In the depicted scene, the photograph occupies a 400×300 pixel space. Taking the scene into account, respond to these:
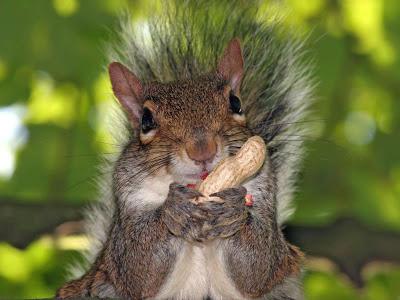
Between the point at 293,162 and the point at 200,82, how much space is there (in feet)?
2.37

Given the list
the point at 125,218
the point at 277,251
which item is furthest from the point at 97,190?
the point at 277,251

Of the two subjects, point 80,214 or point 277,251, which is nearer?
point 277,251

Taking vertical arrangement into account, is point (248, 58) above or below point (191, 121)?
Answer: above

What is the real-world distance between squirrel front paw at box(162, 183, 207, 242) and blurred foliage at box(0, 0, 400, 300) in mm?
1311

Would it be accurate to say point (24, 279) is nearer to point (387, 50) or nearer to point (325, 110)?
point (325, 110)

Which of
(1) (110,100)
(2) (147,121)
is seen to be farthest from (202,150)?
(1) (110,100)

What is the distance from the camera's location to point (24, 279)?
16.3 ft

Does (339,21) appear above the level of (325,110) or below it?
above

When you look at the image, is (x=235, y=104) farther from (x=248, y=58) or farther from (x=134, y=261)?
(x=248, y=58)

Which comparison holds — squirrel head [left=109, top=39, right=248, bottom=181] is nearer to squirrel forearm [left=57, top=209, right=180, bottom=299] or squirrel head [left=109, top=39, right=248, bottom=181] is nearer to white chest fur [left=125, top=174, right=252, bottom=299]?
white chest fur [left=125, top=174, right=252, bottom=299]

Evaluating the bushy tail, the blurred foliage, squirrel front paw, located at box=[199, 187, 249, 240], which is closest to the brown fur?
squirrel front paw, located at box=[199, 187, 249, 240]

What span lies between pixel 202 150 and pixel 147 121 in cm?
42

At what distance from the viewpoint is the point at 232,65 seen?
3680 mm

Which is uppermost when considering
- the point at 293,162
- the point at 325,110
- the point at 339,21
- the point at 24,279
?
the point at 339,21
